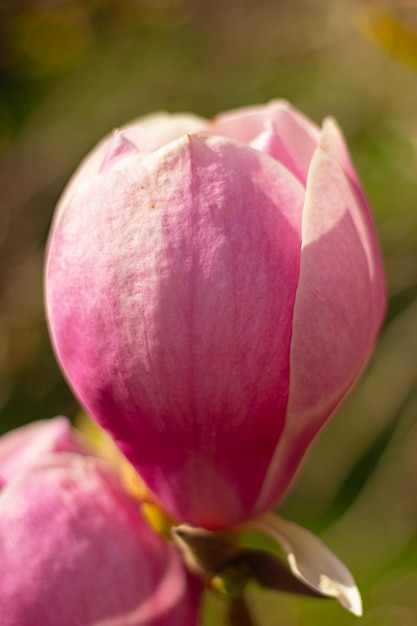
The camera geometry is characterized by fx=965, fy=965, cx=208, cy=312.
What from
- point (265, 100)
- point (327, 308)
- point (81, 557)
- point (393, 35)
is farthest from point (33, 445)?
point (265, 100)

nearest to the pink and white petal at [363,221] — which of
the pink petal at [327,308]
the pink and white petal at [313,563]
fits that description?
the pink petal at [327,308]

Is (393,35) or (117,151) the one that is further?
(393,35)

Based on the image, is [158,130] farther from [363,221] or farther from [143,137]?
[363,221]

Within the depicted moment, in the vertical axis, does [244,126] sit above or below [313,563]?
above

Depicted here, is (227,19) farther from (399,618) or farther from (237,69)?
(399,618)

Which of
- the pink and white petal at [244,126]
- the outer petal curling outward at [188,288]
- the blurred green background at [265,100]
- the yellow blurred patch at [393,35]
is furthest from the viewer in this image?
the blurred green background at [265,100]

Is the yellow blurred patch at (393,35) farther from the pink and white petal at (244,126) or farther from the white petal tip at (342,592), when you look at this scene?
the white petal tip at (342,592)
